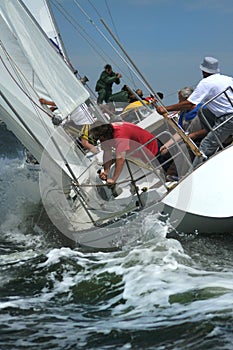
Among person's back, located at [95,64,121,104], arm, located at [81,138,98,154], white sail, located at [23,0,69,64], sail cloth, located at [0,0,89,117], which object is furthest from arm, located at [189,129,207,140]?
person's back, located at [95,64,121,104]

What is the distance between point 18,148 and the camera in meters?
20.0

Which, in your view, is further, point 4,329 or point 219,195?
point 219,195

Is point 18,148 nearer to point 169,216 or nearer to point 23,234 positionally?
point 23,234

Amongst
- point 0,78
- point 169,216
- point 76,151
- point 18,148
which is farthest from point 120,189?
point 18,148

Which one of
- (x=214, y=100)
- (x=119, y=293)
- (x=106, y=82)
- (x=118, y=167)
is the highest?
(x=106, y=82)

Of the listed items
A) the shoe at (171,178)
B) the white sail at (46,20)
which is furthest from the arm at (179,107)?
the white sail at (46,20)

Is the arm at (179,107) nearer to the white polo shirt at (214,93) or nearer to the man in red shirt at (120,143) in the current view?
the white polo shirt at (214,93)

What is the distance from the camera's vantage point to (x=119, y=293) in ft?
18.2

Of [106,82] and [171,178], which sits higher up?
[106,82]

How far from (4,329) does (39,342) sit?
36 centimetres

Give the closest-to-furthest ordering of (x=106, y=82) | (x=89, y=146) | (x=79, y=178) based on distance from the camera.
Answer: (x=79, y=178)
(x=89, y=146)
(x=106, y=82)

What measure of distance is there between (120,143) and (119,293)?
186 cm

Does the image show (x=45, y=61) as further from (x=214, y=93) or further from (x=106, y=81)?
(x=106, y=81)

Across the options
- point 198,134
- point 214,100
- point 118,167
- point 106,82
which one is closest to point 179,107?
point 214,100
